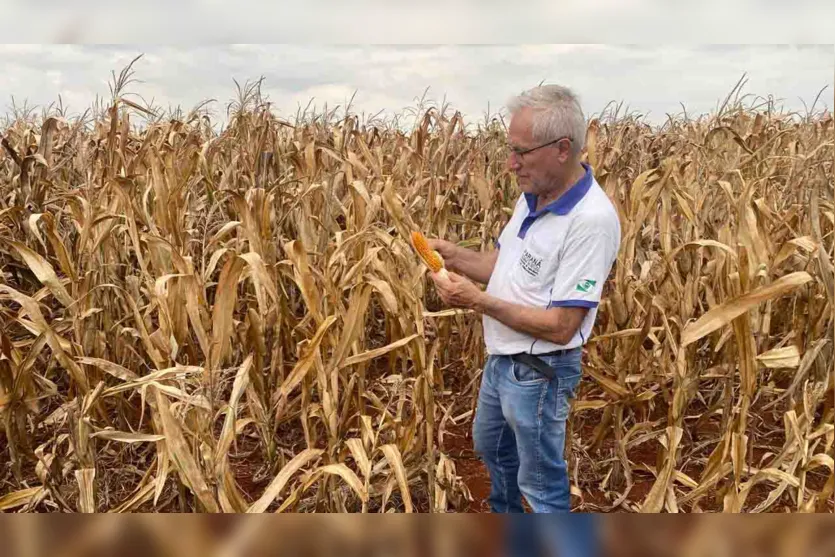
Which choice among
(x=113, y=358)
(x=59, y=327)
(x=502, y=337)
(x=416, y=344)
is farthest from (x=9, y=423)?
(x=502, y=337)

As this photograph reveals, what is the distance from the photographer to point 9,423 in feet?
7.55

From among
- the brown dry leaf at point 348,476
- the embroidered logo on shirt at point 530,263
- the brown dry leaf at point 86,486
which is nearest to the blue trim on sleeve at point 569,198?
the embroidered logo on shirt at point 530,263

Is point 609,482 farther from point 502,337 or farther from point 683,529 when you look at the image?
point 683,529

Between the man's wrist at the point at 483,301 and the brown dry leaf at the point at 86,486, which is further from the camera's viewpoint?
the man's wrist at the point at 483,301

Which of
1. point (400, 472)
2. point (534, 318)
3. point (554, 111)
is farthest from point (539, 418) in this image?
point (554, 111)

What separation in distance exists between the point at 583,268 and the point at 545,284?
125 mm

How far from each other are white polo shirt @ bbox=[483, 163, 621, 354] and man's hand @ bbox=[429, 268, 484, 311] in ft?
0.45

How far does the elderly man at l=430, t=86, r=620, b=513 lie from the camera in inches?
71.1

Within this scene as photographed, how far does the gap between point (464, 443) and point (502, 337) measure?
118 centimetres

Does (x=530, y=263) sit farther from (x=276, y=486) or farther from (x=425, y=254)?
(x=276, y=486)

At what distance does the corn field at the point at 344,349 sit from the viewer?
1.88 metres

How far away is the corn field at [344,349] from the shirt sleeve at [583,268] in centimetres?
28

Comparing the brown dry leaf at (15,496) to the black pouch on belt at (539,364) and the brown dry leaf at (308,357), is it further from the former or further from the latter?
the black pouch on belt at (539,364)

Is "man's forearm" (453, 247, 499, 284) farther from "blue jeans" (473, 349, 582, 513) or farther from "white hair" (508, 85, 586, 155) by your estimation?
"white hair" (508, 85, 586, 155)
